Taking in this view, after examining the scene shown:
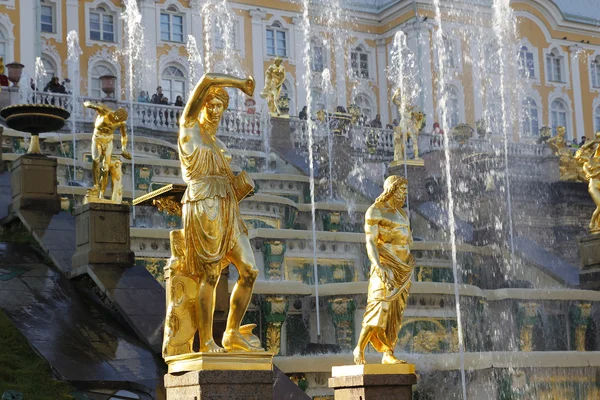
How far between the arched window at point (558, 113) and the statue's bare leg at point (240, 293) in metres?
53.2

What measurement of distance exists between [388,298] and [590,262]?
1117 cm

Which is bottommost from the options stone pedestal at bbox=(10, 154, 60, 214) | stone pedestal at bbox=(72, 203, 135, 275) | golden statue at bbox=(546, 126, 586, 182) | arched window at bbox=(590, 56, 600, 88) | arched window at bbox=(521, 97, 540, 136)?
stone pedestal at bbox=(72, 203, 135, 275)

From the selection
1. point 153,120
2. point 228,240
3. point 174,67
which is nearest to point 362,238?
→ point 228,240

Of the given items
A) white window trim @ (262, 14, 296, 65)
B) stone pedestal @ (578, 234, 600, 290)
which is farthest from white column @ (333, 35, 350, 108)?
stone pedestal @ (578, 234, 600, 290)

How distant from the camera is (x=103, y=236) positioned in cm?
1494

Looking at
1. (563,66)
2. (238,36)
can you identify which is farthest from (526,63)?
Result: (238,36)

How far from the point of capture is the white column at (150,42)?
5147 cm

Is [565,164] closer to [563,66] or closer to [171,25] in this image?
[171,25]

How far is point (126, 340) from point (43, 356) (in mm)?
1173

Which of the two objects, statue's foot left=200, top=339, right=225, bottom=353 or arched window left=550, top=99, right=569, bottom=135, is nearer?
statue's foot left=200, top=339, right=225, bottom=353

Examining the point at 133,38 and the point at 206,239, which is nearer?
the point at 206,239

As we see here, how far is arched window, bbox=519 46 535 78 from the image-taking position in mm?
60719

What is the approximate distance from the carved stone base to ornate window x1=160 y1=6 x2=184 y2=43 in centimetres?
4303

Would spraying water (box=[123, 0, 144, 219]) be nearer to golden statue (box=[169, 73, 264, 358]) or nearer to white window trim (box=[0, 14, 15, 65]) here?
white window trim (box=[0, 14, 15, 65])
